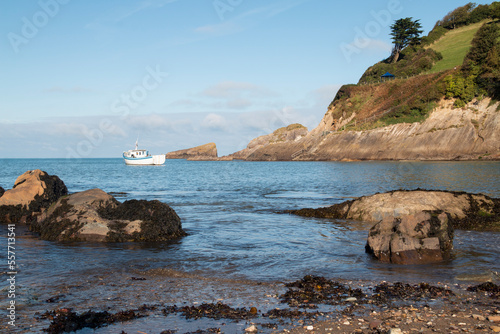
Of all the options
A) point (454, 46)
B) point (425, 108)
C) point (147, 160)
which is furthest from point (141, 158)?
point (454, 46)

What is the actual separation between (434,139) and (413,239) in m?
65.2

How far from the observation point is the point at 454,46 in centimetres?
10319

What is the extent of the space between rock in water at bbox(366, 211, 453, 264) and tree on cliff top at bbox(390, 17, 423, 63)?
118 metres

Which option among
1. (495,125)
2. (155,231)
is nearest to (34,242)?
(155,231)

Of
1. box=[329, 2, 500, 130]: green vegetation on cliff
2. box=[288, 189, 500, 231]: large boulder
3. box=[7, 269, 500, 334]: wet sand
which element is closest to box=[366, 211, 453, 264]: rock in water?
box=[7, 269, 500, 334]: wet sand

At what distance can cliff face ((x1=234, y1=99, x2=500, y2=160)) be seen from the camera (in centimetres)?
6270

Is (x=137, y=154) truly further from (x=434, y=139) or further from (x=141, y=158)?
(x=434, y=139)

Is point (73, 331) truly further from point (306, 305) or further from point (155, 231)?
point (155, 231)

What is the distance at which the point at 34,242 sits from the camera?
12.6 m

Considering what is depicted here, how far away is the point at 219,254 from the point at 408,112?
75.2 metres

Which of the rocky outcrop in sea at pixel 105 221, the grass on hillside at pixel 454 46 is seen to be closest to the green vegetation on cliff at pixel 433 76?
the grass on hillside at pixel 454 46

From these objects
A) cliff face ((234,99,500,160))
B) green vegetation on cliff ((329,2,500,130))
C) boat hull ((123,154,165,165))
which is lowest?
boat hull ((123,154,165,165))

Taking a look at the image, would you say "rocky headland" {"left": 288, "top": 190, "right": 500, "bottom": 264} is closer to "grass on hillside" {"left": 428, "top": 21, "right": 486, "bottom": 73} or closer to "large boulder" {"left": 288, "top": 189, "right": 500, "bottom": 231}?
"large boulder" {"left": 288, "top": 189, "right": 500, "bottom": 231}

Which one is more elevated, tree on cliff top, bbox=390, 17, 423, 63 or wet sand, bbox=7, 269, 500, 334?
tree on cliff top, bbox=390, 17, 423, 63
